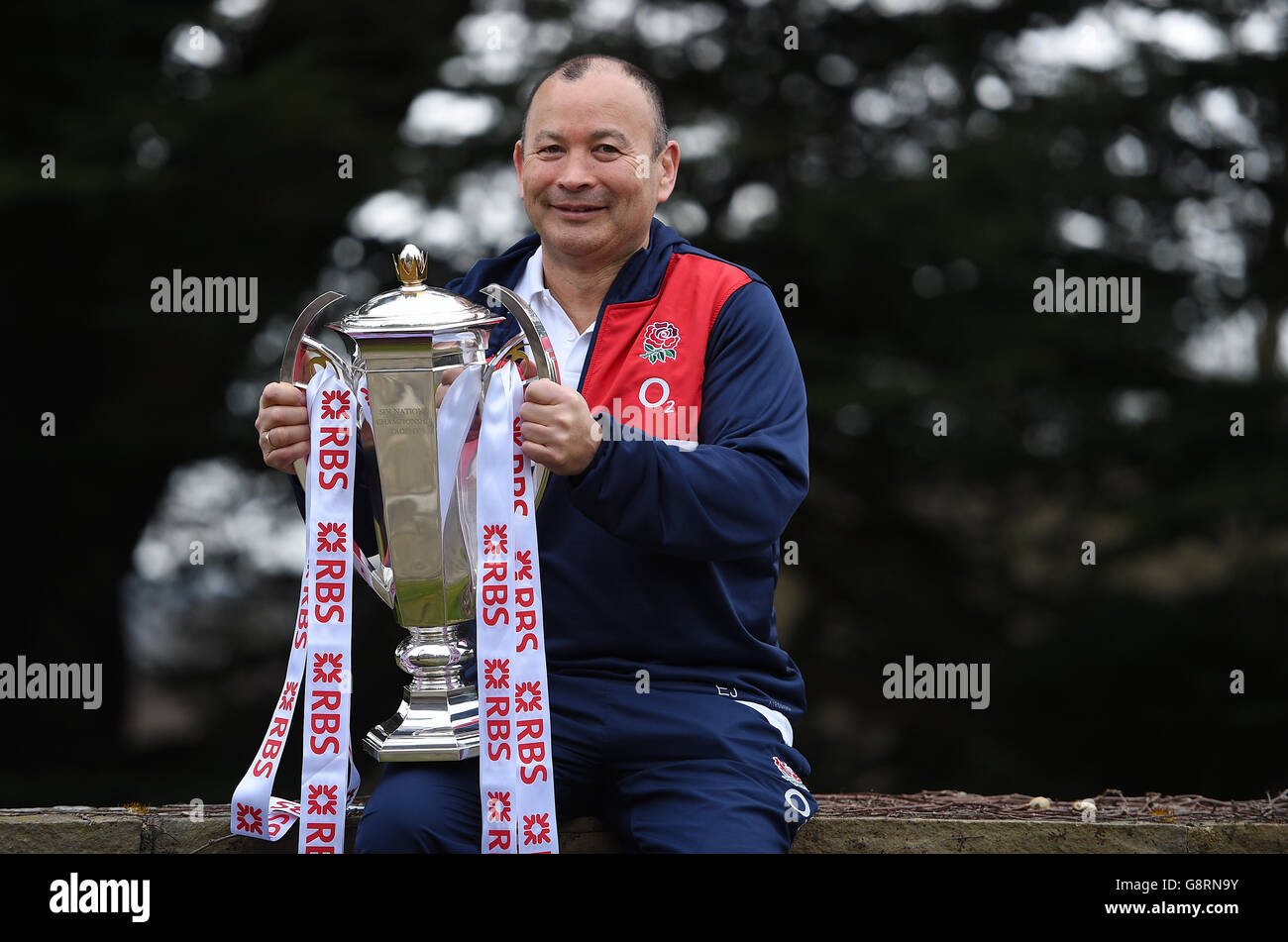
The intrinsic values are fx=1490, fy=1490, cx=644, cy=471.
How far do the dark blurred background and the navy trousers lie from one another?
433 cm

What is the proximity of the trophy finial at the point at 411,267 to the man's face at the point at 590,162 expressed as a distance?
0.33m

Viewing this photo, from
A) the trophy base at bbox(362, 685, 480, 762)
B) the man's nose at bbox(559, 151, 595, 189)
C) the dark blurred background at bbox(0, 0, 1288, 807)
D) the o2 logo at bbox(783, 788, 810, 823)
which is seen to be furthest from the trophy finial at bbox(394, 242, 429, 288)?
the dark blurred background at bbox(0, 0, 1288, 807)

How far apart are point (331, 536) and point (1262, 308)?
6.28 metres

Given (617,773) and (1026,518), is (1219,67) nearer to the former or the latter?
(1026,518)

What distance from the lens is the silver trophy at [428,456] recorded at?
2.45 metres

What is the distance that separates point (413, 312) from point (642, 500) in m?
0.49

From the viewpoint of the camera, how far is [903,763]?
7.64 meters

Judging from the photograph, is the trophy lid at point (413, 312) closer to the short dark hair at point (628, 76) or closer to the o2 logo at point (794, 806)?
the short dark hair at point (628, 76)

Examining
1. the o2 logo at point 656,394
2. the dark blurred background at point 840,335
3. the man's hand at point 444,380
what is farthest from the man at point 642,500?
the dark blurred background at point 840,335

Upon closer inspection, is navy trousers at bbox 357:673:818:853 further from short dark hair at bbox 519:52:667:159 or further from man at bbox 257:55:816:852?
short dark hair at bbox 519:52:667:159

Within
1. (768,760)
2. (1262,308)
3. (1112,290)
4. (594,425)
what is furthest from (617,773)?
(1262,308)

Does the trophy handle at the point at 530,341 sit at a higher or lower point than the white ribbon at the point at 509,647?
higher

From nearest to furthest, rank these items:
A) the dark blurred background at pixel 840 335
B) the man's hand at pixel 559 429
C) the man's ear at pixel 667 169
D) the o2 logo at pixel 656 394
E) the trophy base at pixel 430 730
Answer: the man's hand at pixel 559 429, the trophy base at pixel 430 730, the o2 logo at pixel 656 394, the man's ear at pixel 667 169, the dark blurred background at pixel 840 335

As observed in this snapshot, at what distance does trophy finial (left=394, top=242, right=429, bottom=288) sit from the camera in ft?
8.27
